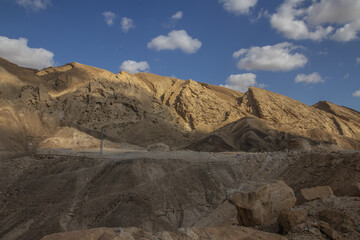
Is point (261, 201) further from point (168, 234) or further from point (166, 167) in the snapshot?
point (166, 167)

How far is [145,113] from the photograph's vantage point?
38.2m

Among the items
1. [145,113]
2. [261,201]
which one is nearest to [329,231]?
[261,201]

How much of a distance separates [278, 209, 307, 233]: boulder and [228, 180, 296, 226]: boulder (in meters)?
0.90

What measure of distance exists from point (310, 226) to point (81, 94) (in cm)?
3669

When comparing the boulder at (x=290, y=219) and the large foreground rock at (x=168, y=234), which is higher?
the boulder at (x=290, y=219)

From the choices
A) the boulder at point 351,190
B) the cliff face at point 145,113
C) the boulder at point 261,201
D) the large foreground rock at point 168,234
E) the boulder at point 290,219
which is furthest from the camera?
the cliff face at point 145,113

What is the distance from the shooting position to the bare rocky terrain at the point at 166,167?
565 cm

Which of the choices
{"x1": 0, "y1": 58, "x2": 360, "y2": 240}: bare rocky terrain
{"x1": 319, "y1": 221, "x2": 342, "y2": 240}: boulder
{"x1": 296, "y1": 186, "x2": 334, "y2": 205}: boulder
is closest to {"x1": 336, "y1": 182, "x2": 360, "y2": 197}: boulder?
{"x1": 0, "y1": 58, "x2": 360, "y2": 240}: bare rocky terrain

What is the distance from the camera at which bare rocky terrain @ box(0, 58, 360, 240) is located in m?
5.65

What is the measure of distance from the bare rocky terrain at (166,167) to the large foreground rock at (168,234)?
0.02 meters

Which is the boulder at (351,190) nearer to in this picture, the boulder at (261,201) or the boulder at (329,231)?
the boulder at (261,201)

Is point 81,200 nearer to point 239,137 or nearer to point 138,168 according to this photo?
point 138,168

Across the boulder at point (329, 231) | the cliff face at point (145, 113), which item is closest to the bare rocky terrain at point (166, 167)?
the boulder at point (329, 231)

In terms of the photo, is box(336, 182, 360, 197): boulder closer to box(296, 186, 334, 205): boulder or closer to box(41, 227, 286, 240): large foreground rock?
box(296, 186, 334, 205): boulder
